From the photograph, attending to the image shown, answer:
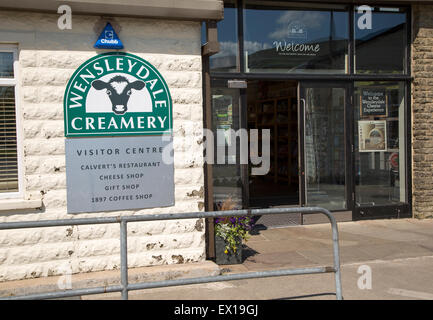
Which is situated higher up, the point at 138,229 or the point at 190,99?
the point at 190,99

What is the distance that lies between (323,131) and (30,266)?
19.6ft

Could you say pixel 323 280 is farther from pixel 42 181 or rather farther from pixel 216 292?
pixel 42 181

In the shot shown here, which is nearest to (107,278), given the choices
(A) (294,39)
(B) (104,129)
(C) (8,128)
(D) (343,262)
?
(B) (104,129)

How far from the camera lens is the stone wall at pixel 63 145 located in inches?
213

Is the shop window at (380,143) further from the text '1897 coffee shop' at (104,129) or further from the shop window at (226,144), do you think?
the text '1897 coffee shop' at (104,129)

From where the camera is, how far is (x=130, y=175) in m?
5.78

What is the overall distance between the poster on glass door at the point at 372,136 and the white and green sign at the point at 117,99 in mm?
Result: 4845

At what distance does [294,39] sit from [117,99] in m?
4.45

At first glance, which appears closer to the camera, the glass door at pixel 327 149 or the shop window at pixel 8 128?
the shop window at pixel 8 128

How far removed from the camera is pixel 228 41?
8492 millimetres

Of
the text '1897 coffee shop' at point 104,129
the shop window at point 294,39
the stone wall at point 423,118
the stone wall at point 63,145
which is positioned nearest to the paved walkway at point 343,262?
the stone wall at point 423,118

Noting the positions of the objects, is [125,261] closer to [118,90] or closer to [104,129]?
[104,129]

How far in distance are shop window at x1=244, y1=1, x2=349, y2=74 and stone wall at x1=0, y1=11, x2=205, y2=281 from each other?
9.53 ft
